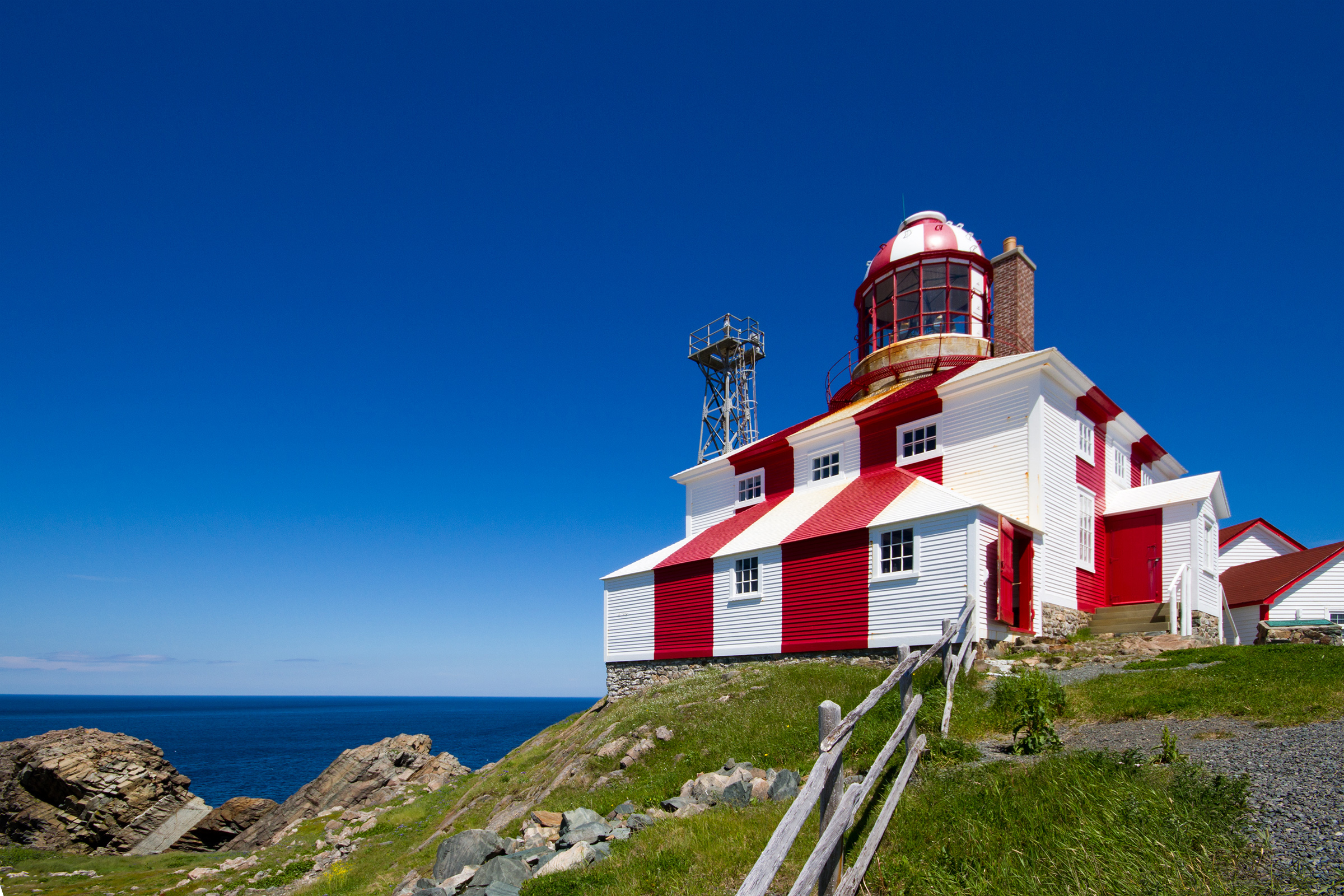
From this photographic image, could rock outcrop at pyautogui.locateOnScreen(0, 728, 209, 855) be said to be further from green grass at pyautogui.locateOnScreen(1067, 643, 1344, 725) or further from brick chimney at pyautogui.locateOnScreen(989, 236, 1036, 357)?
brick chimney at pyautogui.locateOnScreen(989, 236, 1036, 357)

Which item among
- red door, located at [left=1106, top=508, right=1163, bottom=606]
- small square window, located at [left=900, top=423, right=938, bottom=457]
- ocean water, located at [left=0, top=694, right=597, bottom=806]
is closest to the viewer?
red door, located at [left=1106, top=508, right=1163, bottom=606]

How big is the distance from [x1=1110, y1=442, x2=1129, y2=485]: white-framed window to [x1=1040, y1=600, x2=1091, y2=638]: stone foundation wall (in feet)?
17.0

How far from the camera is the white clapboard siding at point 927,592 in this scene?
59.6 ft

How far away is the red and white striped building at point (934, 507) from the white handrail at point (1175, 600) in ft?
0.79

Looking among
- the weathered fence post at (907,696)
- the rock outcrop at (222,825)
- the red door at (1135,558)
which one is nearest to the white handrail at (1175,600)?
the red door at (1135,558)

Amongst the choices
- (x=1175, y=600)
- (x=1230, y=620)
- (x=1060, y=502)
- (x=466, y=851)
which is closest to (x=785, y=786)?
(x=466, y=851)

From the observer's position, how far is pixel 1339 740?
344 inches

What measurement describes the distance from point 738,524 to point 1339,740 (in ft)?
60.5

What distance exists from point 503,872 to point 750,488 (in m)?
20.4

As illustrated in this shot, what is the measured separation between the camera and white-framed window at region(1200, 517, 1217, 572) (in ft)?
72.5

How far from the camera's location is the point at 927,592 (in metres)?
18.7

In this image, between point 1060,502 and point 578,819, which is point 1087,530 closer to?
point 1060,502

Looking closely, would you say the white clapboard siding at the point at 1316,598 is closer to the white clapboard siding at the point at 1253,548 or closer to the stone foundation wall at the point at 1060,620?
the white clapboard siding at the point at 1253,548

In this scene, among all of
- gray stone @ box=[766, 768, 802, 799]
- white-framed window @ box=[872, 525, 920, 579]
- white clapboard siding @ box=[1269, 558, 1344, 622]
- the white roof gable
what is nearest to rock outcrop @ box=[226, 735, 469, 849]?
white-framed window @ box=[872, 525, 920, 579]
